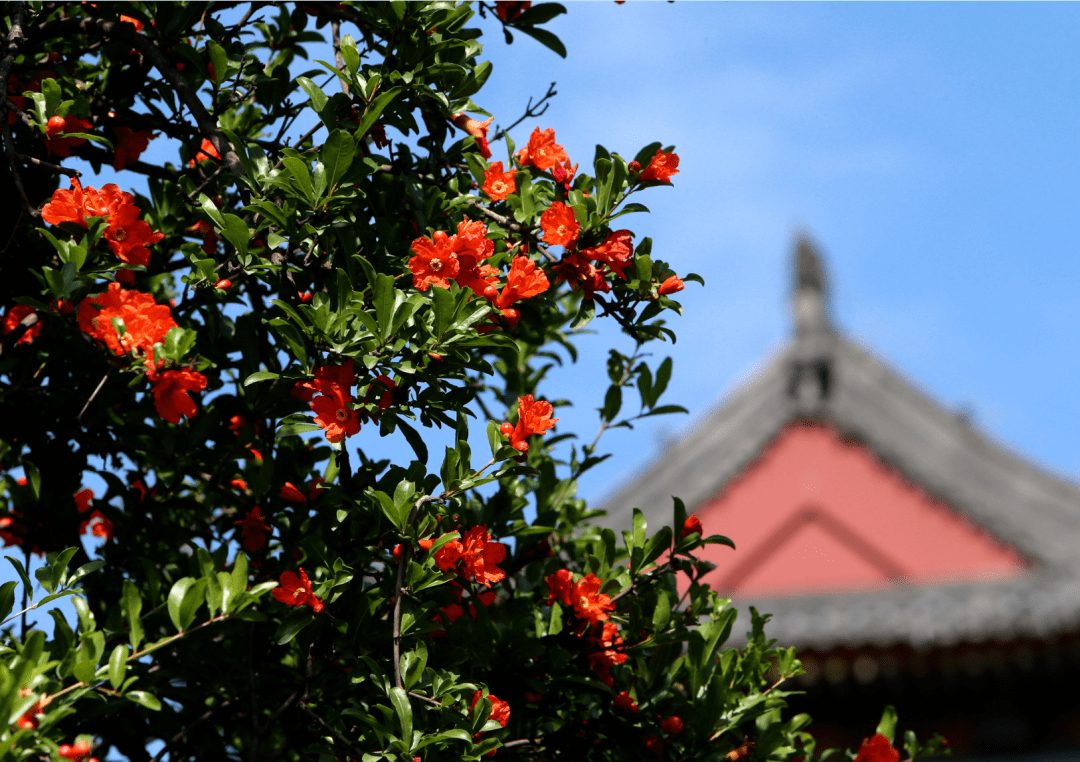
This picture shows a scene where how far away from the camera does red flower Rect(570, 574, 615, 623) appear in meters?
2.02

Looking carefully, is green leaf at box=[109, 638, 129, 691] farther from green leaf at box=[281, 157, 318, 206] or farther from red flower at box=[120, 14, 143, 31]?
red flower at box=[120, 14, 143, 31]

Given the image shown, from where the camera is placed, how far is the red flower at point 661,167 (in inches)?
74.7

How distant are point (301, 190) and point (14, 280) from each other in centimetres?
80

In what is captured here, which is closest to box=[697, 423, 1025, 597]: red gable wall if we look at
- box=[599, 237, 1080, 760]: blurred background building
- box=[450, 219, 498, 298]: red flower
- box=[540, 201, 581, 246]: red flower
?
box=[599, 237, 1080, 760]: blurred background building

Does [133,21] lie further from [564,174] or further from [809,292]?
[809,292]

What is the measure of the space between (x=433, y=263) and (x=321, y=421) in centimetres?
33

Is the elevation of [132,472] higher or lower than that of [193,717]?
higher

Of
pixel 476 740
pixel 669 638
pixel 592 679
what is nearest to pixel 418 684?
pixel 476 740

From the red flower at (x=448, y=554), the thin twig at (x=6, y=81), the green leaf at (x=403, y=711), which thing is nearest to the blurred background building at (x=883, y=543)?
the red flower at (x=448, y=554)

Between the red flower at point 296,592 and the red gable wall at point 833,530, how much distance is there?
595cm

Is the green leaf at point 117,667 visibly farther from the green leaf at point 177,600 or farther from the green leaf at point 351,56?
the green leaf at point 351,56

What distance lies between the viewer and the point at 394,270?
5.97ft

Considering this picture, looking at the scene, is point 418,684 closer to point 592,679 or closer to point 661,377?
point 592,679

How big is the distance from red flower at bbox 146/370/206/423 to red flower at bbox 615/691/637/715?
0.99m
